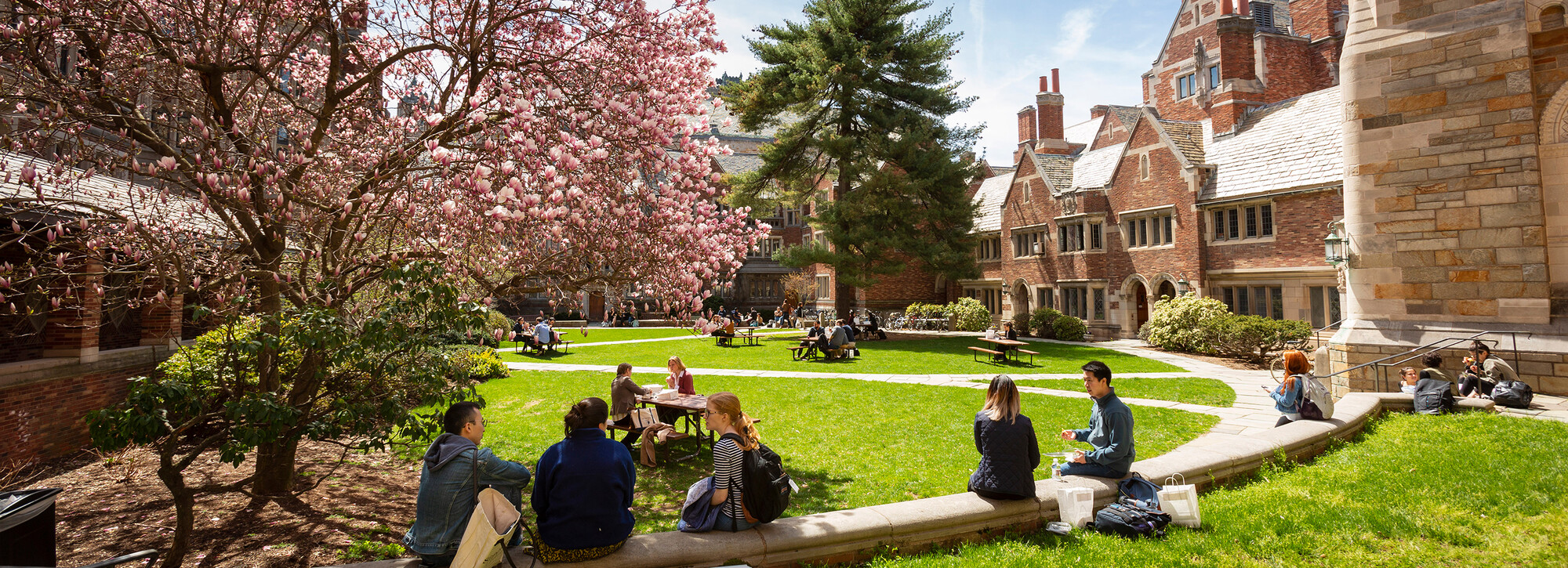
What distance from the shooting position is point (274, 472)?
6.84 m

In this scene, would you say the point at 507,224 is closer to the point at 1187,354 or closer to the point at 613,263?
the point at 613,263

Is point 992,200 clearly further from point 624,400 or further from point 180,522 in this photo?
point 180,522

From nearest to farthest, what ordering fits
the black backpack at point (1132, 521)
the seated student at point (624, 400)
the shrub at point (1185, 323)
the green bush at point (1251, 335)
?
the black backpack at point (1132, 521)
the seated student at point (624, 400)
the green bush at point (1251, 335)
the shrub at point (1185, 323)

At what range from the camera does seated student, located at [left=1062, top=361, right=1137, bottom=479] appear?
5.79 metres

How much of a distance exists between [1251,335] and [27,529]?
22794 millimetres

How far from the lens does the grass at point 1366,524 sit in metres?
4.69

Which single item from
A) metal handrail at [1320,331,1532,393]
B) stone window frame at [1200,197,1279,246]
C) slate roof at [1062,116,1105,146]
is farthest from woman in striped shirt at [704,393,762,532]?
slate roof at [1062,116,1105,146]

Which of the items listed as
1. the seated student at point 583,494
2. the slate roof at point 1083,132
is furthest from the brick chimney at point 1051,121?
the seated student at point 583,494

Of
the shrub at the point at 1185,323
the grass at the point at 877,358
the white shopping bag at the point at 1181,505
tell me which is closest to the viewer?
the white shopping bag at the point at 1181,505

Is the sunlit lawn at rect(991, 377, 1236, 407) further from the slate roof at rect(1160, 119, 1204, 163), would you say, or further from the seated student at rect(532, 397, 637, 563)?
the slate roof at rect(1160, 119, 1204, 163)

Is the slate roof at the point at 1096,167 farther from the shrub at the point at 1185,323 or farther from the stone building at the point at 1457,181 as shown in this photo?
the stone building at the point at 1457,181

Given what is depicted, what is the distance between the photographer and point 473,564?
150 inches

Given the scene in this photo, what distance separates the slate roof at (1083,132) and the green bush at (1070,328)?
21555mm

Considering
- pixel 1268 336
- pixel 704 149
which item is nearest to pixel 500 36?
pixel 704 149
